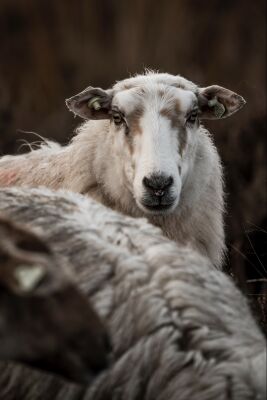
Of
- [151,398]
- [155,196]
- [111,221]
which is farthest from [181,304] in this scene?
[155,196]

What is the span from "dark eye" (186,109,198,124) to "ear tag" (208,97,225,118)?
0.35 metres

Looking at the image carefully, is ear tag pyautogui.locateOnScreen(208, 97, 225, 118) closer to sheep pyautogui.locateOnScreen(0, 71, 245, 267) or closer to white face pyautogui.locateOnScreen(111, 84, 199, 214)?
sheep pyautogui.locateOnScreen(0, 71, 245, 267)

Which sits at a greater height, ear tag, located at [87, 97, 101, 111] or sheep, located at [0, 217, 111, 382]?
ear tag, located at [87, 97, 101, 111]

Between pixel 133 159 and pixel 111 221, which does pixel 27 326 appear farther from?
pixel 133 159

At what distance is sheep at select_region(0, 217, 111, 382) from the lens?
320cm

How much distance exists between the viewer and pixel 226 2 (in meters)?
17.1

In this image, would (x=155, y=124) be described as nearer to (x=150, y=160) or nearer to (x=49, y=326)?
(x=150, y=160)

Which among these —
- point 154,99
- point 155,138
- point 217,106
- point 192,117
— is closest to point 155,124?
point 155,138

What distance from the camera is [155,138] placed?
682cm

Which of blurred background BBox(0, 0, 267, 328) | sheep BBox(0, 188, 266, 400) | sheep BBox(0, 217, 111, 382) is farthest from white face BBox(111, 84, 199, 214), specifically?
blurred background BBox(0, 0, 267, 328)

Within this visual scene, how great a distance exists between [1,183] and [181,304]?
4135 millimetres

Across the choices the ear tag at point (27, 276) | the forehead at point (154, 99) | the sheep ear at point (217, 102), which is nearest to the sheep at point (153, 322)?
the ear tag at point (27, 276)

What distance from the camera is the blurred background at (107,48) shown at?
614 inches

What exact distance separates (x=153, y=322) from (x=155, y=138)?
3.25m
